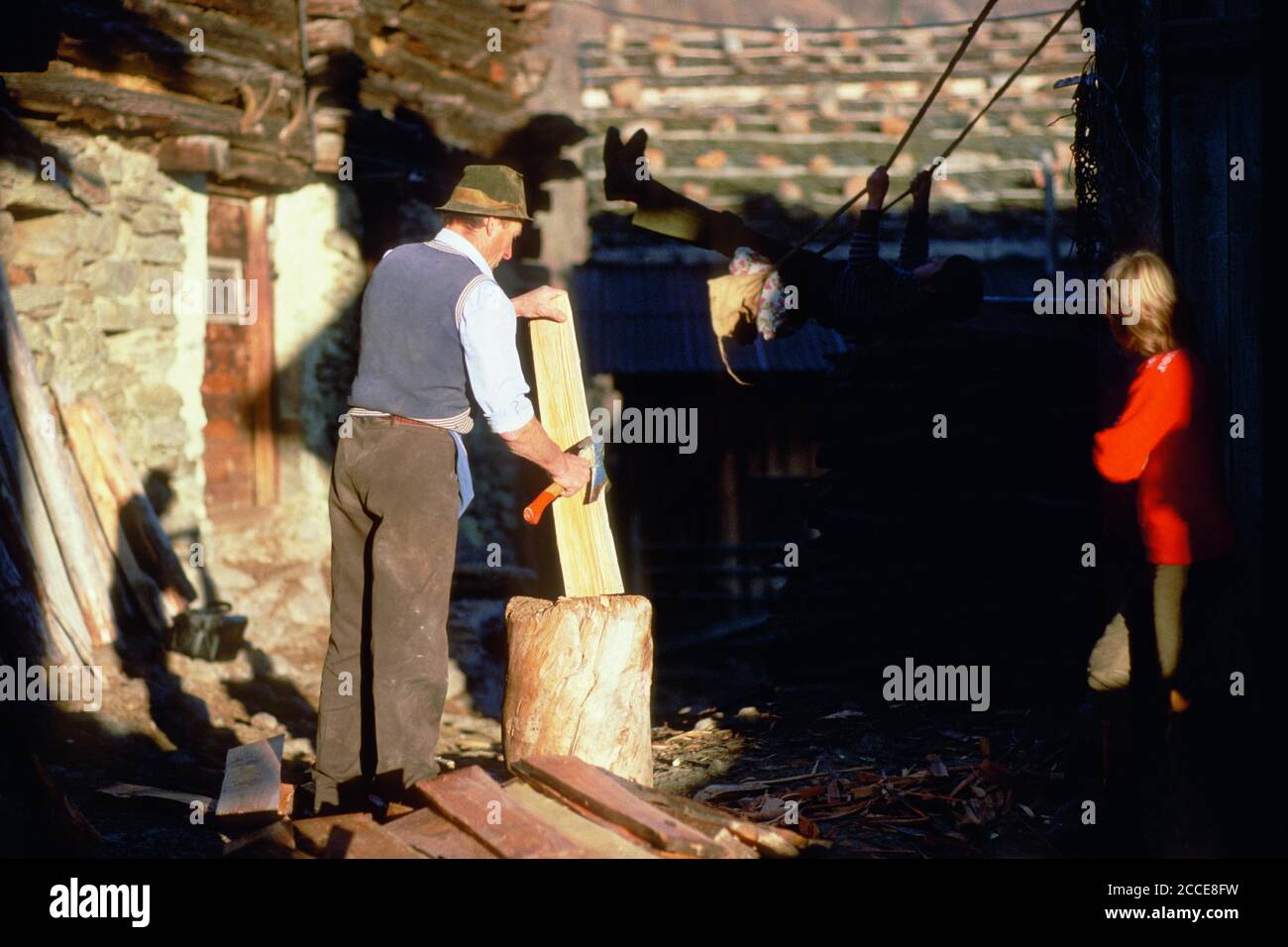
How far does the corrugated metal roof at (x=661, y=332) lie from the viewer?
10867mm

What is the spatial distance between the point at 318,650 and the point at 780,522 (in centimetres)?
429

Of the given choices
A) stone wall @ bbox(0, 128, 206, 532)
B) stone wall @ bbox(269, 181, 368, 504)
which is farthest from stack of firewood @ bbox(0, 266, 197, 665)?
stone wall @ bbox(269, 181, 368, 504)

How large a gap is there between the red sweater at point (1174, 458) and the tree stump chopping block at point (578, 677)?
177cm

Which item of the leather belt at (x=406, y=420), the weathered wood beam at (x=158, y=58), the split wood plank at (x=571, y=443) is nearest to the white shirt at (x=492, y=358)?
the leather belt at (x=406, y=420)

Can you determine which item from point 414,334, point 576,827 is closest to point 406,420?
point 414,334

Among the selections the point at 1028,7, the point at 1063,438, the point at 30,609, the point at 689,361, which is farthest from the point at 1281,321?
the point at 1028,7

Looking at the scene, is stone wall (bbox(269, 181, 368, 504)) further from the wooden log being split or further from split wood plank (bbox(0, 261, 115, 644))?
the wooden log being split

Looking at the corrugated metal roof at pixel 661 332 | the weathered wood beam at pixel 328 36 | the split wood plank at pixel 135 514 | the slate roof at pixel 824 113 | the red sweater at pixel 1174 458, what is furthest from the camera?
the slate roof at pixel 824 113

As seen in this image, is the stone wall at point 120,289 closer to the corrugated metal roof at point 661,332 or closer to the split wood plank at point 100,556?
the split wood plank at point 100,556

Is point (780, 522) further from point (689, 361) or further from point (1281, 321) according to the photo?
point (1281, 321)

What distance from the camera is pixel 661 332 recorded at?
11.2 meters

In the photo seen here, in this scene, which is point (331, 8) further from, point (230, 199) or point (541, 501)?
point (541, 501)

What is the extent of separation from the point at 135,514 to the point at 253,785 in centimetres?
360

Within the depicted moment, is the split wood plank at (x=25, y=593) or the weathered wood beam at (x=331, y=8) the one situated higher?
the weathered wood beam at (x=331, y=8)
